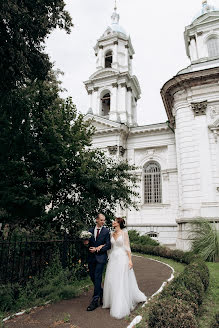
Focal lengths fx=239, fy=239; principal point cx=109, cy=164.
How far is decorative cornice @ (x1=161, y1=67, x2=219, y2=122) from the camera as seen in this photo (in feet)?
55.0

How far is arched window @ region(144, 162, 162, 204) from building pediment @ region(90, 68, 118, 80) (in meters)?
12.7

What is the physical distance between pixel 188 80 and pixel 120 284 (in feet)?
52.7

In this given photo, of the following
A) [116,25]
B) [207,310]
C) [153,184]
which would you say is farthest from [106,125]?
[207,310]

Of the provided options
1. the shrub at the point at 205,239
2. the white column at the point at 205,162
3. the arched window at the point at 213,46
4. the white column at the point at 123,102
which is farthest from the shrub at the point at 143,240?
the arched window at the point at 213,46

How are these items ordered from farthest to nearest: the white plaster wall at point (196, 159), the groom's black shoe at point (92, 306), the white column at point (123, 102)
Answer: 1. the white column at point (123, 102)
2. the white plaster wall at point (196, 159)
3. the groom's black shoe at point (92, 306)

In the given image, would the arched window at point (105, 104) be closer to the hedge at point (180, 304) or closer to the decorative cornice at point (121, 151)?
the decorative cornice at point (121, 151)

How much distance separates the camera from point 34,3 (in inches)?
331

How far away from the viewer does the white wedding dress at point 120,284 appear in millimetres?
4719

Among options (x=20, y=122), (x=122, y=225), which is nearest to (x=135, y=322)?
(x=122, y=225)

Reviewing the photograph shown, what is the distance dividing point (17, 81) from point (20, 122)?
6.22 feet

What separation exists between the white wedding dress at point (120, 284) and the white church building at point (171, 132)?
879 cm

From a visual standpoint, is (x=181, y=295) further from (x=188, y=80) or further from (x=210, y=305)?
(x=188, y=80)

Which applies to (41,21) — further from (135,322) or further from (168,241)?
(168,241)

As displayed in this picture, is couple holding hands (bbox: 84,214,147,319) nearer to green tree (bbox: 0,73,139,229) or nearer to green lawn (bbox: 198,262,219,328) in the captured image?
green lawn (bbox: 198,262,219,328)
